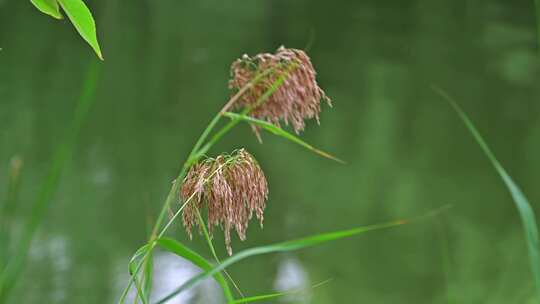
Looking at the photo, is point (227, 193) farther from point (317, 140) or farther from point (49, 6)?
point (317, 140)

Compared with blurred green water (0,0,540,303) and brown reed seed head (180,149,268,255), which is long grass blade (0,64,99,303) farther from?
blurred green water (0,0,540,303)

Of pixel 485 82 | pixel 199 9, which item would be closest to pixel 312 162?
pixel 485 82

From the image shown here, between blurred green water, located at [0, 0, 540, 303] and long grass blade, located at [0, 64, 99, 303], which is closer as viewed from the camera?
long grass blade, located at [0, 64, 99, 303]

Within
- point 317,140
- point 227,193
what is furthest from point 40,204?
point 317,140

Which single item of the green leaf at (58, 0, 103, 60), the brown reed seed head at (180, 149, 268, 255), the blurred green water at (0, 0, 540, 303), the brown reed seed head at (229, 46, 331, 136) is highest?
the green leaf at (58, 0, 103, 60)

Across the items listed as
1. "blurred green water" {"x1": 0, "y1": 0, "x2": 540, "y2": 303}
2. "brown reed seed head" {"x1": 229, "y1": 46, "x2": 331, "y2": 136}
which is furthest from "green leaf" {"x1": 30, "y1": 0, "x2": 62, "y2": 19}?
"blurred green water" {"x1": 0, "y1": 0, "x2": 540, "y2": 303}

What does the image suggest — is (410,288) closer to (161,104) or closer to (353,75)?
(161,104)

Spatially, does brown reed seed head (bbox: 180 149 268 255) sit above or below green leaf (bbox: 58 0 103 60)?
below
